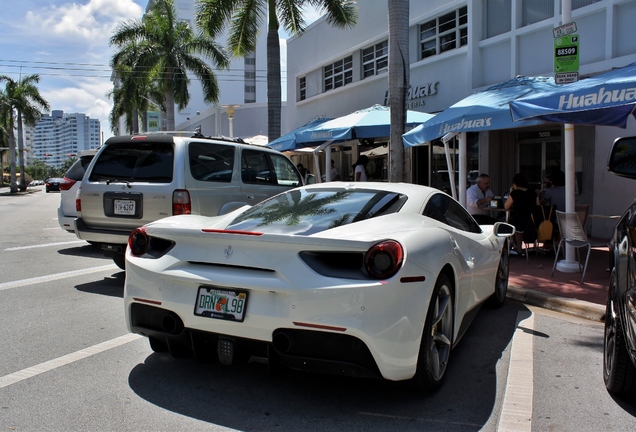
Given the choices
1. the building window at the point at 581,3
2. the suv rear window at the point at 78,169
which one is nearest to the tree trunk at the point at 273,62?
the suv rear window at the point at 78,169

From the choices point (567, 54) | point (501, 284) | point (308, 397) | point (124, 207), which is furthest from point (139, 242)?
point (567, 54)

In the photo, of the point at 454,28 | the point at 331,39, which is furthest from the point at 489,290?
the point at 331,39

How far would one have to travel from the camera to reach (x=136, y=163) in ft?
23.4

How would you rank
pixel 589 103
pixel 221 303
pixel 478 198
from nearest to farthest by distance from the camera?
pixel 221 303 → pixel 589 103 → pixel 478 198

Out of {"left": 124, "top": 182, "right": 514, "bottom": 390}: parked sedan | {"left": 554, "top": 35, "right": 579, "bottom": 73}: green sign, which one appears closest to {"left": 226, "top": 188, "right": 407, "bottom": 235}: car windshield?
{"left": 124, "top": 182, "right": 514, "bottom": 390}: parked sedan

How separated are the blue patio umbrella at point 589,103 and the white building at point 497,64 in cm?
443

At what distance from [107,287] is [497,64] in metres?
10.9

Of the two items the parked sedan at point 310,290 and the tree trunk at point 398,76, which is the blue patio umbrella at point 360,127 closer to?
the tree trunk at point 398,76

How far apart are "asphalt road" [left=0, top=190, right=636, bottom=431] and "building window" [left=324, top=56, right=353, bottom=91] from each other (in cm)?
1668

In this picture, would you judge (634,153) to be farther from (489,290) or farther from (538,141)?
(538,141)

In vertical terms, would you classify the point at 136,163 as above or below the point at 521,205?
above

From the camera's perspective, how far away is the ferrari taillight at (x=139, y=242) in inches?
158

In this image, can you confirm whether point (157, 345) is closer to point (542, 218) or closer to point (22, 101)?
point (542, 218)

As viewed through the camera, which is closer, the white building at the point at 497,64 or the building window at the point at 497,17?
the white building at the point at 497,64
